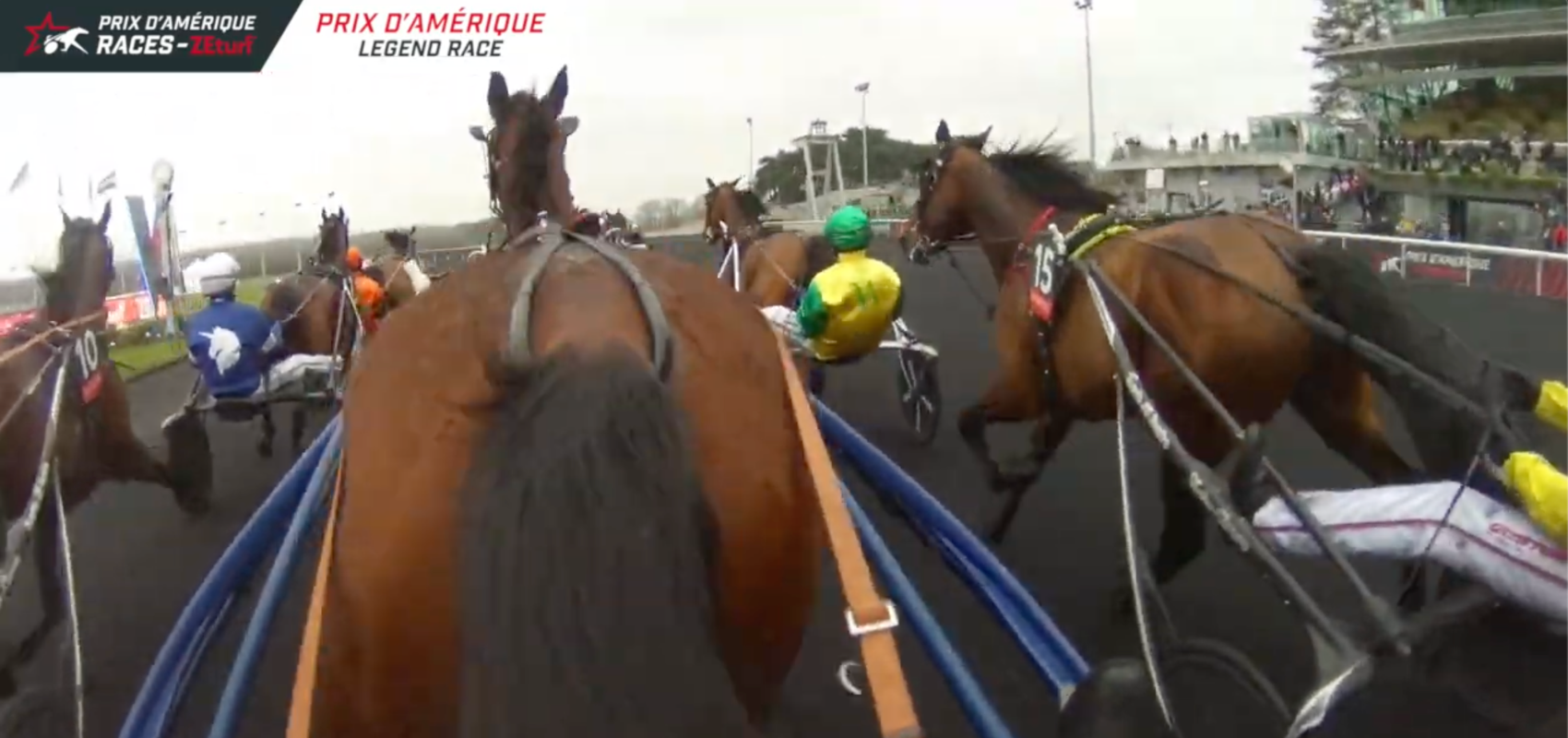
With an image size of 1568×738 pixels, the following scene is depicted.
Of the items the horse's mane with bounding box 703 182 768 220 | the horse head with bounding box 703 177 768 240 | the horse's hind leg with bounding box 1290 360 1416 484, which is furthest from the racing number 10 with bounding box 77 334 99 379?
the horse's mane with bounding box 703 182 768 220

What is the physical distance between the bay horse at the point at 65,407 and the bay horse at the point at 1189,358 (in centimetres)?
320

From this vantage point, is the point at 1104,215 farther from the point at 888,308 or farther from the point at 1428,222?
the point at 888,308

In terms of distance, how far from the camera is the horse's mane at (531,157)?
3.00 m

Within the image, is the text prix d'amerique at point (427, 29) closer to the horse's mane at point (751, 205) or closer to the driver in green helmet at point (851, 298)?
the driver in green helmet at point (851, 298)

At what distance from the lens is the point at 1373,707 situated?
2.78 m

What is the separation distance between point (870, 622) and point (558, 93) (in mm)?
2481

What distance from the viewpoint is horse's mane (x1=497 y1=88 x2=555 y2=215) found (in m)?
3.00

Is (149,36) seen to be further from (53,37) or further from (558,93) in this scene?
(558,93)

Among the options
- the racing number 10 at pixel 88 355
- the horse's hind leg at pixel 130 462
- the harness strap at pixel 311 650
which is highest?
the racing number 10 at pixel 88 355

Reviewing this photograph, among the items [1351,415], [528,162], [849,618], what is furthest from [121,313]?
[849,618]

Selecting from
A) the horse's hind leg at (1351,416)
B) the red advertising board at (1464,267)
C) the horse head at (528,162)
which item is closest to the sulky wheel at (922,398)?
the red advertising board at (1464,267)

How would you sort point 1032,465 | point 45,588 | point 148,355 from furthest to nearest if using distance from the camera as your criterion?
point 148,355 → point 1032,465 → point 45,588

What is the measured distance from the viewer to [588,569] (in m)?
1.15

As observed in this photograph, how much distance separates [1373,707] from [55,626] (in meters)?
4.20
